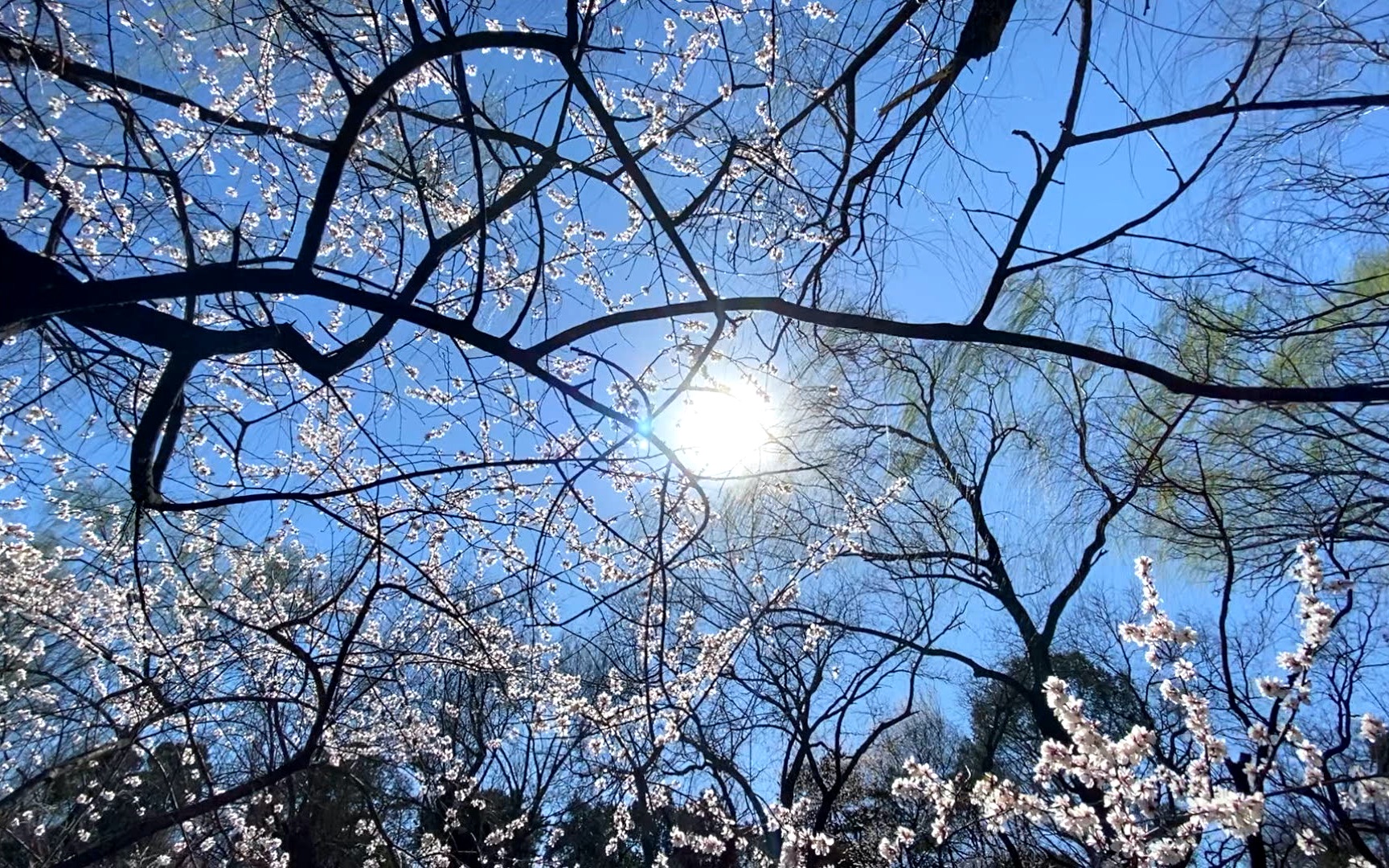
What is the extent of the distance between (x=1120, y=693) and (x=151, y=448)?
1160cm

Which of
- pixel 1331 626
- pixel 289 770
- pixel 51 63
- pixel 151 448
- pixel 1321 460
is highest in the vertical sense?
pixel 1321 460

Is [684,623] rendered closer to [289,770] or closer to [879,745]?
[289,770]

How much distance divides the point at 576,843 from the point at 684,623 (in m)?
8.22

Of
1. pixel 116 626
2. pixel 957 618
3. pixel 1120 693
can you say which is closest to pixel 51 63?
pixel 116 626

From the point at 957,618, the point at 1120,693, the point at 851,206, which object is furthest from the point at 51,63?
the point at 1120,693

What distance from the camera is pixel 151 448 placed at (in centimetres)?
256

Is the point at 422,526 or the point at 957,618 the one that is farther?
the point at 957,618

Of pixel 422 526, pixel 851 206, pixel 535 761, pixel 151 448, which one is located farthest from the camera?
pixel 535 761

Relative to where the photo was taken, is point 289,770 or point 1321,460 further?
point 1321,460

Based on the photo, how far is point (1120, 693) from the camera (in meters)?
10.4

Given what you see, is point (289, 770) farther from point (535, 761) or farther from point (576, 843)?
point (576, 843)

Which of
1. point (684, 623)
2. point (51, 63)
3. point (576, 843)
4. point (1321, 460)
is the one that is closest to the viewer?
point (51, 63)

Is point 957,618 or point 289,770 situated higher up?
point 957,618

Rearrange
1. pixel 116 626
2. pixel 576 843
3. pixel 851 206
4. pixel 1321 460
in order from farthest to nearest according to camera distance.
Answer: pixel 576 843, pixel 116 626, pixel 1321 460, pixel 851 206
